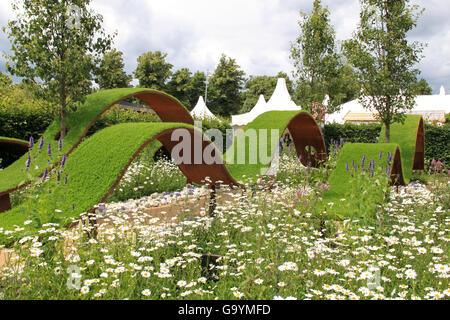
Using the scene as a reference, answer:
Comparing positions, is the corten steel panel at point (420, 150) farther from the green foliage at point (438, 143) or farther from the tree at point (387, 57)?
the green foliage at point (438, 143)

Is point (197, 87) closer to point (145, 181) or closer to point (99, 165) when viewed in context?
point (145, 181)

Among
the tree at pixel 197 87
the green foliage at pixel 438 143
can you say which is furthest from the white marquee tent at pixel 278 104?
the tree at pixel 197 87

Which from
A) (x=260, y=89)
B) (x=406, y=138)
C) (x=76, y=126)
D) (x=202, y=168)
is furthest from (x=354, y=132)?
(x=260, y=89)

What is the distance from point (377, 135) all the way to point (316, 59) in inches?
157

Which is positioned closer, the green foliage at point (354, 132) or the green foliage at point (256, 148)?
the green foliage at point (256, 148)

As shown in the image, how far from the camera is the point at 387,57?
9.78 m

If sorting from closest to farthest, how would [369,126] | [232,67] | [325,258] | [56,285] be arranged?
[56,285]
[325,258]
[369,126]
[232,67]

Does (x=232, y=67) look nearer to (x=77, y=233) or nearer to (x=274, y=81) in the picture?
(x=274, y=81)

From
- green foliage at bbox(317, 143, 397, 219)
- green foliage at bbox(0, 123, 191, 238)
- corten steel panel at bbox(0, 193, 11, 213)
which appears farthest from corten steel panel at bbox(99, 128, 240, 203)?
corten steel panel at bbox(0, 193, 11, 213)

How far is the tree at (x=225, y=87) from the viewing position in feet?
132

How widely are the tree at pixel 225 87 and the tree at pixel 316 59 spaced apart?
26346 millimetres

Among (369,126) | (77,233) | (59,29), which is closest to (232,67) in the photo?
(369,126)

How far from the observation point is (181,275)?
278 cm
